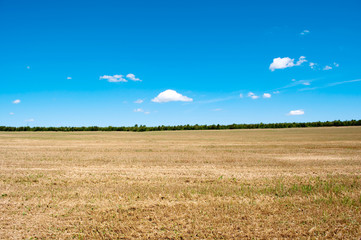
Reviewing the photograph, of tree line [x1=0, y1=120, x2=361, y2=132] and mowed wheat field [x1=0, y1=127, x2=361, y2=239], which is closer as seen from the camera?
mowed wheat field [x1=0, y1=127, x2=361, y2=239]

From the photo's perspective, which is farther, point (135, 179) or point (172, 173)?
point (172, 173)

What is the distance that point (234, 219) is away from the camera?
528 centimetres

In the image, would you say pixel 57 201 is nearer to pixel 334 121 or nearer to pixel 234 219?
pixel 234 219

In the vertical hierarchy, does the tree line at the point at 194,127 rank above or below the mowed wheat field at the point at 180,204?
above

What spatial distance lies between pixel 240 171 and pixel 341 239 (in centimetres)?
598

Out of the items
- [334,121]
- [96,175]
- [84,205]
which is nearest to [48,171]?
[96,175]

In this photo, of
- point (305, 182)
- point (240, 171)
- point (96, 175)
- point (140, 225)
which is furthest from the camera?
point (240, 171)

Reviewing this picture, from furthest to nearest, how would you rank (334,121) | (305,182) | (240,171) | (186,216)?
(334,121)
(240,171)
(305,182)
(186,216)

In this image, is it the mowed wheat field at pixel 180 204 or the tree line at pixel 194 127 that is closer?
the mowed wheat field at pixel 180 204

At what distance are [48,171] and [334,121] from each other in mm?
97360

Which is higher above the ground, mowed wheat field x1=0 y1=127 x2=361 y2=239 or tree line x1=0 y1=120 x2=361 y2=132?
tree line x1=0 y1=120 x2=361 y2=132

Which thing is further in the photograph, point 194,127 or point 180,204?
point 194,127

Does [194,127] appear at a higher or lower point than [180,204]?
higher

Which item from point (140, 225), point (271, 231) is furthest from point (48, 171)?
point (271, 231)
